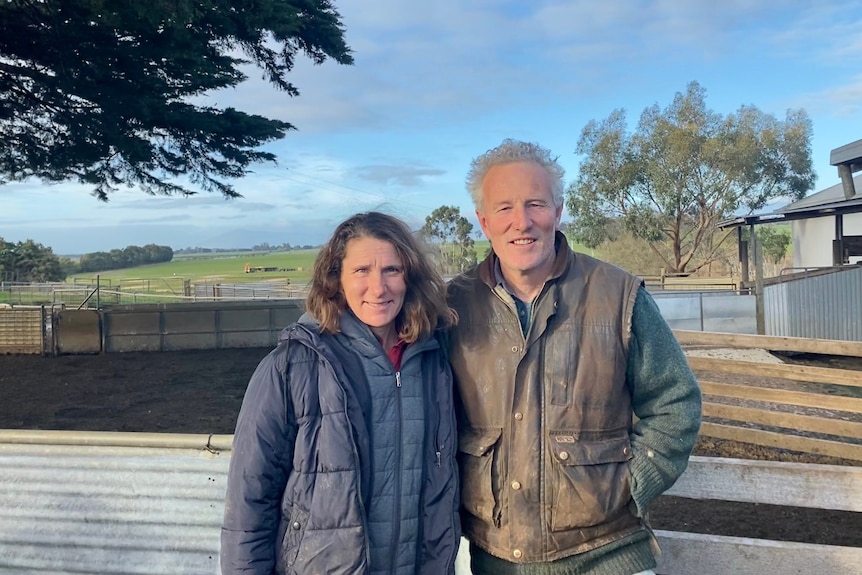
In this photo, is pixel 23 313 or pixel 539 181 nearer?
pixel 539 181

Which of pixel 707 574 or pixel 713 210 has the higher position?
pixel 713 210

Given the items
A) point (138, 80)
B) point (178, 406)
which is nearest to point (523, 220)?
point (138, 80)

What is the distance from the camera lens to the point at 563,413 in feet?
5.98

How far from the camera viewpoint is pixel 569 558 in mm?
1835

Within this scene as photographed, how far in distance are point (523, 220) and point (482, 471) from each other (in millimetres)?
765

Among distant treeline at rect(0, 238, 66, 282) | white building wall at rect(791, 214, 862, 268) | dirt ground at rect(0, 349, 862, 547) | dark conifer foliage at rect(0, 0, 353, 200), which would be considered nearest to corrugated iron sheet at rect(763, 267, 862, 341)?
dirt ground at rect(0, 349, 862, 547)

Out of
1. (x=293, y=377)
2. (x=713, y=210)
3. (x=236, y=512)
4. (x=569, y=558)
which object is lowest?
(x=569, y=558)

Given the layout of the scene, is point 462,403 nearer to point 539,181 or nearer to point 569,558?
point 569,558

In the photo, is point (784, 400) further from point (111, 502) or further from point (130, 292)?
point (130, 292)

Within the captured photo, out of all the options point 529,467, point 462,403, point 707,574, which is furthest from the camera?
point 707,574

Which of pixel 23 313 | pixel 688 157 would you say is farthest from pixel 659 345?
pixel 688 157

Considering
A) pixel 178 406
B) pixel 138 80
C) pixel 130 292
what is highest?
pixel 138 80

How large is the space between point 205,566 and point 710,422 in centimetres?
511

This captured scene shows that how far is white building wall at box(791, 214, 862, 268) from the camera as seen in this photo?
16078 millimetres
